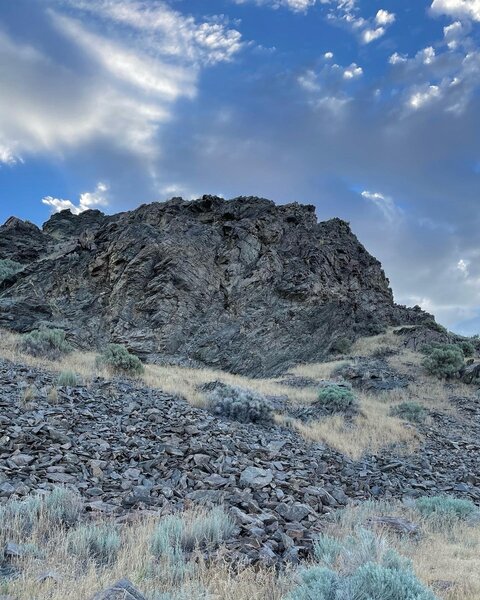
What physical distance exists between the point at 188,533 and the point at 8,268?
138ft

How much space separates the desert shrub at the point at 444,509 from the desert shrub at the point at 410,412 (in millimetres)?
8511

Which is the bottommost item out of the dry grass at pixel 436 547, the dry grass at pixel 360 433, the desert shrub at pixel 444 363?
the dry grass at pixel 436 547

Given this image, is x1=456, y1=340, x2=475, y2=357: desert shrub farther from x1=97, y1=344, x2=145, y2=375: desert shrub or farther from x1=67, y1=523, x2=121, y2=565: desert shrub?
x1=67, y1=523, x2=121, y2=565: desert shrub

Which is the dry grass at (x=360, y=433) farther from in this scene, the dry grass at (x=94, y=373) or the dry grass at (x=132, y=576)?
the dry grass at (x=132, y=576)

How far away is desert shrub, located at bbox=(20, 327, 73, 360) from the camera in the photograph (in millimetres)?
16859

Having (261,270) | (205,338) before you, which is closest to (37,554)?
(205,338)

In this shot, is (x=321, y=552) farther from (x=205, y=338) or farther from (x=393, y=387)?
(x=205, y=338)

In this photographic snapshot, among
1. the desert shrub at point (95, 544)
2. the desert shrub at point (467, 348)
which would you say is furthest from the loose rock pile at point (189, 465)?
the desert shrub at point (467, 348)

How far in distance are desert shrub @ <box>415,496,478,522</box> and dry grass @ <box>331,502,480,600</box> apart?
0.49 feet

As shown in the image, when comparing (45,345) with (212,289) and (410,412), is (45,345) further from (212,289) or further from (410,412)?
(212,289)

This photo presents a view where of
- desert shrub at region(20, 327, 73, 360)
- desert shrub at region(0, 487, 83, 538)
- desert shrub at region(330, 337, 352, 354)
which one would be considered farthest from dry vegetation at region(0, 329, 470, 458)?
desert shrub at region(0, 487, 83, 538)

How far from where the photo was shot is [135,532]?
445 cm

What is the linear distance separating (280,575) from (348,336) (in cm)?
2941

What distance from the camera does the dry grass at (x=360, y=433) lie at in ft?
37.4
